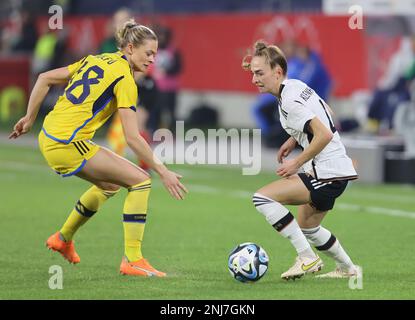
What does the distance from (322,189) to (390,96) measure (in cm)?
1173

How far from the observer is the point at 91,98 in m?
9.28

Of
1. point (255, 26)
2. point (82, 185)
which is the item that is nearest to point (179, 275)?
point (82, 185)

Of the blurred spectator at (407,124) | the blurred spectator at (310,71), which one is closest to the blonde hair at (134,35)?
the blurred spectator at (407,124)

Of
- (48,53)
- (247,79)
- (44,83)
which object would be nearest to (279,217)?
(44,83)

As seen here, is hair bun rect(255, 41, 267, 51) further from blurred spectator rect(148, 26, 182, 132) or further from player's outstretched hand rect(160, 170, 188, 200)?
blurred spectator rect(148, 26, 182, 132)

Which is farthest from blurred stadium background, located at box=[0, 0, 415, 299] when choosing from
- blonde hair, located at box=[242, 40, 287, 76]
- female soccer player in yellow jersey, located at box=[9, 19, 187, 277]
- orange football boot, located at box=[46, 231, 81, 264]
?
blonde hair, located at box=[242, 40, 287, 76]

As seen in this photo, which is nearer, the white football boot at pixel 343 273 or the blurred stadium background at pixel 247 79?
the white football boot at pixel 343 273

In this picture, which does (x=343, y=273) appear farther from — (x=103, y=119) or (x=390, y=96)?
(x=390, y=96)

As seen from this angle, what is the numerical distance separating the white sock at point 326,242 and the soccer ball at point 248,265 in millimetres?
453

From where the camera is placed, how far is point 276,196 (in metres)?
9.10

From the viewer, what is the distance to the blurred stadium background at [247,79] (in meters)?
15.1

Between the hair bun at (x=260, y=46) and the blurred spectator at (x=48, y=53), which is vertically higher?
the blurred spectator at (x=48, y=53)

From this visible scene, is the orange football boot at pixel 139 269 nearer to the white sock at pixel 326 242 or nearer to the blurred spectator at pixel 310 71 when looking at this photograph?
the white sock at pixel 326 242

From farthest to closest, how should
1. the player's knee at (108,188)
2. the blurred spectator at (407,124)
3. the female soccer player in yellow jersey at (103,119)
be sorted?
the blurred spectator at (407,124) < the player's knee at (108,188) < the female soccer player in yellow jersey at (103,119)
